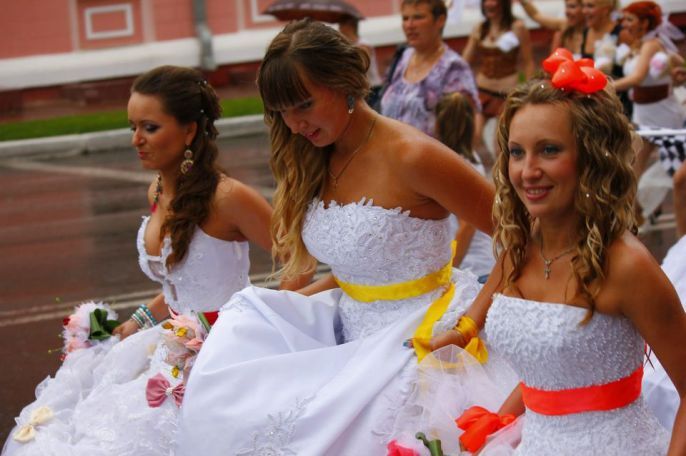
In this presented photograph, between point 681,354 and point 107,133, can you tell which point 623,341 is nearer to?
point 681,354

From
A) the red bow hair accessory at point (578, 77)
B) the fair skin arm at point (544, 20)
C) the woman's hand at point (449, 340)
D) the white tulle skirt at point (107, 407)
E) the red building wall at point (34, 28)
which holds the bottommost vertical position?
the red building wall at point (34, 28)

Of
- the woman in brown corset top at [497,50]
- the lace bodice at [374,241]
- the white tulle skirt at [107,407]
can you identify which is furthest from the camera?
the woman in brown corset top at [497,50]

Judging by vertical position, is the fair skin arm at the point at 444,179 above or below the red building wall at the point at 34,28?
above

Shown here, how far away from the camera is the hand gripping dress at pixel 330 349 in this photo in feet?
12.1

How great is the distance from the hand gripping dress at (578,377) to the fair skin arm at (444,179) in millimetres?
926

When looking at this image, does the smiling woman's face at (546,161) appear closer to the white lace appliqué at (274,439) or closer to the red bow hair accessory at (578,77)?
the red bow hair accessory at (578,77)

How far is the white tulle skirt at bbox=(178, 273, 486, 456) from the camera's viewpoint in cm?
367

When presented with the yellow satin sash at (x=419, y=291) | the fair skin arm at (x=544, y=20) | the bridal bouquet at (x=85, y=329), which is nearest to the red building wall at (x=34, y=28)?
the fair skin arm at (x=544, y=20)

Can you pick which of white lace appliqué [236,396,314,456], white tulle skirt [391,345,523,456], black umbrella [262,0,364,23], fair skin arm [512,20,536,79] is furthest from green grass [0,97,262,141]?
white lace appliqué [236,396,314,456]

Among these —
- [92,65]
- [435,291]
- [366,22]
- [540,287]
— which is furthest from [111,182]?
[540,287]

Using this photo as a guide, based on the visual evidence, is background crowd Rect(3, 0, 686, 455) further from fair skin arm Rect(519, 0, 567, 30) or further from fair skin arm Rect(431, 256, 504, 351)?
fair skin arm Rect(519, 0, 567, 30)

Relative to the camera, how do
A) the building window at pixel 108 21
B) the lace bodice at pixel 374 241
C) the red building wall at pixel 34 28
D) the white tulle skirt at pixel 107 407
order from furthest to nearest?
the building window at pixel 108 21
the red building wall at pixel 34 28
the white tulle skirt at pixel 107 407
the lace bodice at pixel 374 241

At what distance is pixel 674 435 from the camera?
9.61 feet

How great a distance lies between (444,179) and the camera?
4008mm
